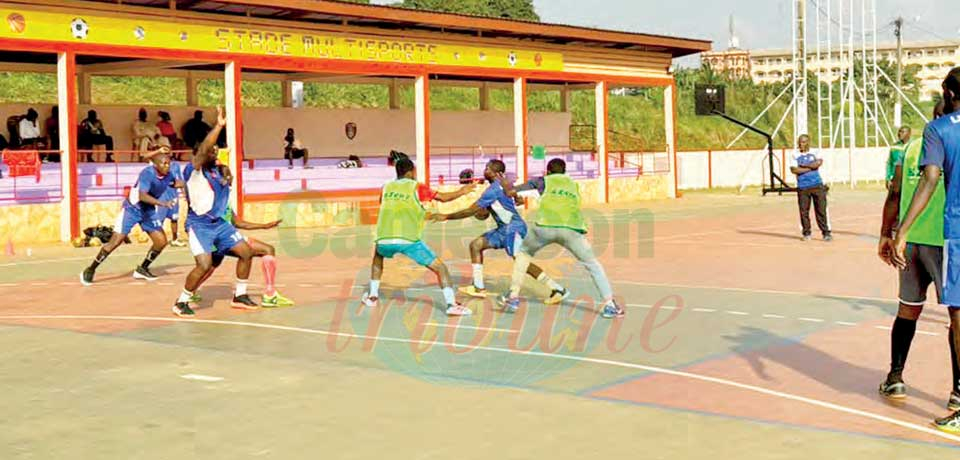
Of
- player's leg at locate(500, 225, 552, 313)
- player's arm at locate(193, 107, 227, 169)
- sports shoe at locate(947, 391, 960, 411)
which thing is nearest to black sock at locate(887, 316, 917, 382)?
sports shoe at locate(947, 391, 960, 411)

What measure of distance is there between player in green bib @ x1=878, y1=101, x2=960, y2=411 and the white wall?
3734cm

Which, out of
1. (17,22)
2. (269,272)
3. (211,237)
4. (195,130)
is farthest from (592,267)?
(195,130)

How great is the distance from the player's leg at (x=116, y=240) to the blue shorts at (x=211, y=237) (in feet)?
13.2

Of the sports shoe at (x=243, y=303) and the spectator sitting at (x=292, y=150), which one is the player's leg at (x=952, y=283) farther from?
the spectator sitting at (x=292, y=150)

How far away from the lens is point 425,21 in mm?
31734

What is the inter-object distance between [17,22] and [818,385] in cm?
1931

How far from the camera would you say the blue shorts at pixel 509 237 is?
14391mm

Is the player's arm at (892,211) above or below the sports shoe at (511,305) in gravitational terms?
above

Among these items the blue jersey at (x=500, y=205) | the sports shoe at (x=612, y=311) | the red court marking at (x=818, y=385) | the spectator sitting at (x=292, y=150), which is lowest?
the red court marking at (x=818, y=385)

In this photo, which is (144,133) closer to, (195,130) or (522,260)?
(195,130)

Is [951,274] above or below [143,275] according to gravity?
above

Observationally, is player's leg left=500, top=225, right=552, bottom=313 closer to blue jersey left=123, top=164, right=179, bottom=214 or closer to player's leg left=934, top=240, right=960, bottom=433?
player's leg left=934, top=240, right=960, bottom=433

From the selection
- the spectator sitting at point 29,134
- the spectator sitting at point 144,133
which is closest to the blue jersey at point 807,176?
the spectator sitting at point 144,133

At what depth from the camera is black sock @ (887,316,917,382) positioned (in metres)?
8.23
